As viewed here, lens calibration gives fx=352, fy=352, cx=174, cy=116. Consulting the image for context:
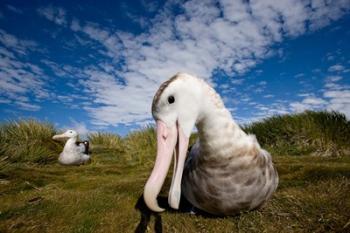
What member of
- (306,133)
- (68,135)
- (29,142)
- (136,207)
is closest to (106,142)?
(68,135)

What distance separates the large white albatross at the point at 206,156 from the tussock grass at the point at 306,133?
6.80 meters

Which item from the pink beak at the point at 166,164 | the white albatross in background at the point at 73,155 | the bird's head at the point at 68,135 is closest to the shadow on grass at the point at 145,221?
the pink beak at the point at 166,164

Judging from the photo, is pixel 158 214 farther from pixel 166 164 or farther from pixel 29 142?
pixel 29 142

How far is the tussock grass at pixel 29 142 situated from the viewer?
9.59 m

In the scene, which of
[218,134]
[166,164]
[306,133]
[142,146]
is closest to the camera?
[166,164]

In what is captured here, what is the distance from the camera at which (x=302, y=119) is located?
10680 mm

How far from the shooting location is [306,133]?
1018cm

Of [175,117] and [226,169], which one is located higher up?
[175,117]

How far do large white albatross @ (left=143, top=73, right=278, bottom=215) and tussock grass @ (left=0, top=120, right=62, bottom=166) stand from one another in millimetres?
7628

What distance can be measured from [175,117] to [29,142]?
→ 10103mm

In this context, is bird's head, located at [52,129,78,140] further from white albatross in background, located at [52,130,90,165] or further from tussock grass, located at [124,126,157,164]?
tussock grass, located at [124,126,157,164]

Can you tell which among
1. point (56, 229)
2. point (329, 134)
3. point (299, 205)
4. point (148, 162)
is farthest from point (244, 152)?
point (329, 134)

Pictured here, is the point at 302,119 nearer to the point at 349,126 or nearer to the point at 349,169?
the point at 349,126

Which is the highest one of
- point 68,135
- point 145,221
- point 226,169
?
point 68,135
